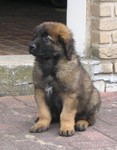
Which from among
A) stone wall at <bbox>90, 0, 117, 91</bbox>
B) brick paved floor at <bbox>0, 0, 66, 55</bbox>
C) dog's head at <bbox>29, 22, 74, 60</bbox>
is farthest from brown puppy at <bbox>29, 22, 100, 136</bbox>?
brick paved floor at <bbox>0, 0, 66, 55</bbox>

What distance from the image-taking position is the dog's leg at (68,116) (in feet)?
18.9

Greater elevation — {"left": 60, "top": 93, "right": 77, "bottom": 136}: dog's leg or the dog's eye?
the dog's eye

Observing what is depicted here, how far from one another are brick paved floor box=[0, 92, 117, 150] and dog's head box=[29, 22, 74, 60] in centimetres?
84

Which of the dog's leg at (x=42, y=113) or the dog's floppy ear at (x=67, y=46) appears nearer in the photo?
the dog's floppy ear at (x=67, y=46)

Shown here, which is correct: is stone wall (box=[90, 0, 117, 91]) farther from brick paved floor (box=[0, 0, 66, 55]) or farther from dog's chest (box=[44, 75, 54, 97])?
dog's chest (box=[44, 75, 54, 97])

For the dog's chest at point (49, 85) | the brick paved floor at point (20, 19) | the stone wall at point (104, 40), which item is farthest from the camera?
the brick paved floor at point (20, 19)

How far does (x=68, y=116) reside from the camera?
5770mm

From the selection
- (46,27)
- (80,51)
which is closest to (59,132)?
(46,27)

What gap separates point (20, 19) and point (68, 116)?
6.48 m

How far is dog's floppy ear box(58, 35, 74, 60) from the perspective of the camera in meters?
5.69

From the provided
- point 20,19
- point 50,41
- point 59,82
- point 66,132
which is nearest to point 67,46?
point 50,41

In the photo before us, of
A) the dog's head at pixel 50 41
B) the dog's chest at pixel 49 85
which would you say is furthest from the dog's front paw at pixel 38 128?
the dog's head at pixel 50 41

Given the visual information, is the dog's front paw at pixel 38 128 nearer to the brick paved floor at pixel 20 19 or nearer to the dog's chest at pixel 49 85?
the dog's chest at pixel 49 85

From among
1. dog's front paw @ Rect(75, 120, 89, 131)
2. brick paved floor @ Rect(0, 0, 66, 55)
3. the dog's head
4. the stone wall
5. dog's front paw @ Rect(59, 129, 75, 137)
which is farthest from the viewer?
brick paved floor @ Rect(0, 0, 66, 55)
